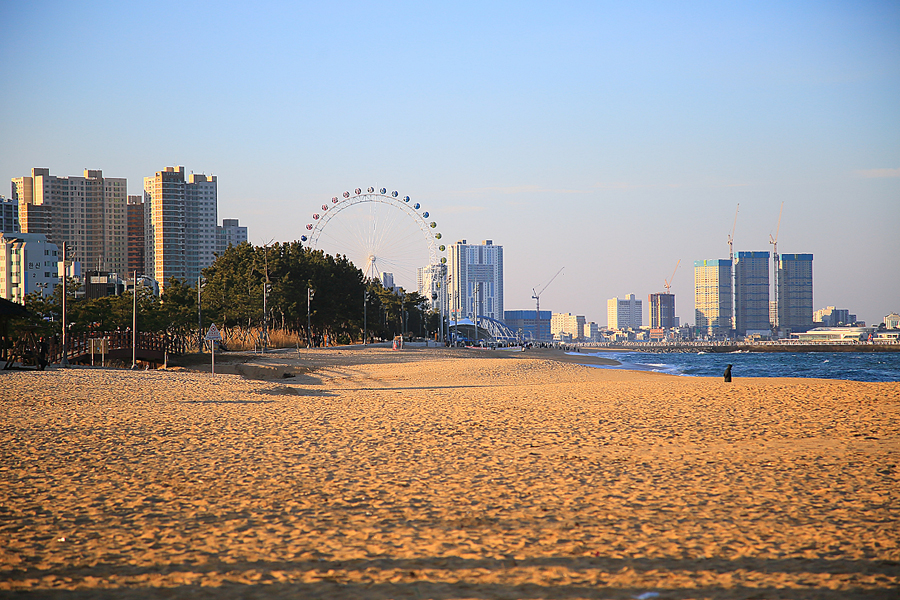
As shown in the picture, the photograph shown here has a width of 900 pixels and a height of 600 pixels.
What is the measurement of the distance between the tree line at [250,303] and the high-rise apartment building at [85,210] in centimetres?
10239

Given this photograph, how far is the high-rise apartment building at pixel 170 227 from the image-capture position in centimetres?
18950

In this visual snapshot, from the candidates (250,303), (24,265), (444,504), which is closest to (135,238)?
(24,265)

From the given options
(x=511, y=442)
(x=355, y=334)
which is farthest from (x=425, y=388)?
(x=355, y=334)

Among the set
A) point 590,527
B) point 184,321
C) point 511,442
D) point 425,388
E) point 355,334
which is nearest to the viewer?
point 590,527

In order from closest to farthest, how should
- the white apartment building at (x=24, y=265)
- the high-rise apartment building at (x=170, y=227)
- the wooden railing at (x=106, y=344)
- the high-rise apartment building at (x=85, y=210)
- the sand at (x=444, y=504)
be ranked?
the sand at (x=444, y=504)
the wooden railing at (x=106, y=344)
the white apartment building at (x=24, y=265)
the high-rise apartment building at (x=85, y=210)
the high-rise apartment building at (x=170, y=227)

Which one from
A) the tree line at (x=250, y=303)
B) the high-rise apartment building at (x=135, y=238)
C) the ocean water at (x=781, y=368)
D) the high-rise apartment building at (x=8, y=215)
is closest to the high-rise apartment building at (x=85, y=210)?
the high-rise apartment building at (x=135, y=238)

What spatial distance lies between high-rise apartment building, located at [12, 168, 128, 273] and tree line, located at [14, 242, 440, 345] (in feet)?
336

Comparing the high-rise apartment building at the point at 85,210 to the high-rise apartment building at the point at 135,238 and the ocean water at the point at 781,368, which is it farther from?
the ocean water at the point at 781,368

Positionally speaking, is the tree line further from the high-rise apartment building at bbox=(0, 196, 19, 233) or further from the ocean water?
the high-rise apartment building at bbox=(0, 196, 19, 233)

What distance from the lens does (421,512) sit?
7.73 m

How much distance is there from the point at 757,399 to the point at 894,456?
9.76 metres

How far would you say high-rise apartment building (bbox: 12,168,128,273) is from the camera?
180 meters

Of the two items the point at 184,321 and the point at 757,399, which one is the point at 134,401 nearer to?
the point at 757,399

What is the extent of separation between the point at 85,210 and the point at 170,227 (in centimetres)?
2072
